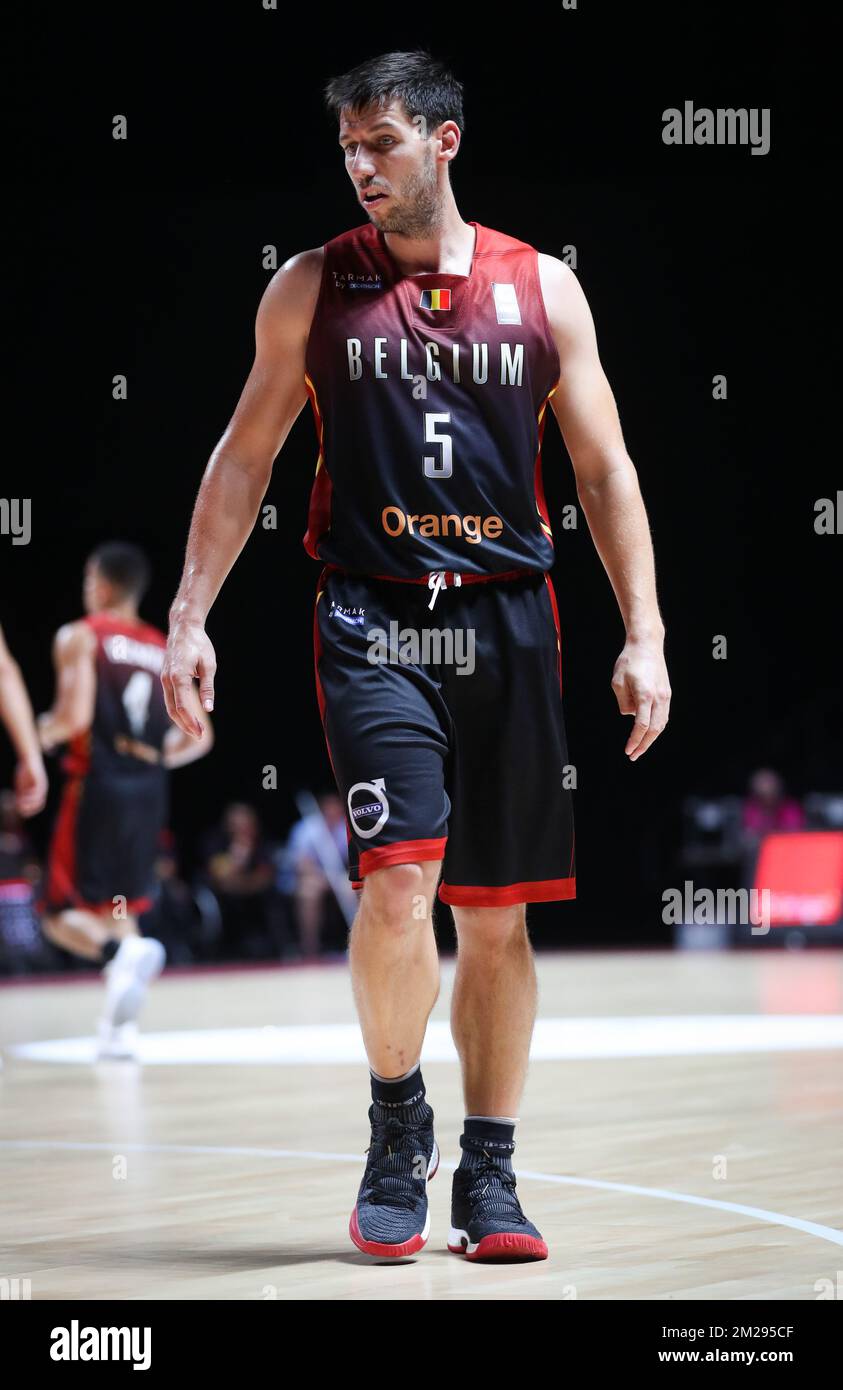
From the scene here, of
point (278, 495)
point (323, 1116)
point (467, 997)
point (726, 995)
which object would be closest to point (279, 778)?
point (278, 495)

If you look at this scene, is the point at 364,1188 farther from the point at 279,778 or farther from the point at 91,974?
the point at 279,778

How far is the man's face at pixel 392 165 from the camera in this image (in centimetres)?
328

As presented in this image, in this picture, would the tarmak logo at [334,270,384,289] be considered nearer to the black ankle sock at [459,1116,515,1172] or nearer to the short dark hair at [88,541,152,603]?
the black ankle sock at [459,1116,515,1172]

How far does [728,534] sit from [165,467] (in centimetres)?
504

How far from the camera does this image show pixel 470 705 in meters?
3.31

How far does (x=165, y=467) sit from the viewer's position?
1670cm

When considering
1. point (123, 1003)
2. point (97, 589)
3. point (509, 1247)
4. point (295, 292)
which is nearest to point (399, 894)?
point (509, 1247)

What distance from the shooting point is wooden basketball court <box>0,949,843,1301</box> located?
2.98 m

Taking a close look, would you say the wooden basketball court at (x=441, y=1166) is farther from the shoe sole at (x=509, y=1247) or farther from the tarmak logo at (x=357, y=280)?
the tarmak logo at (x=357, y=280)

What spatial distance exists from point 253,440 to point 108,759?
4681mm

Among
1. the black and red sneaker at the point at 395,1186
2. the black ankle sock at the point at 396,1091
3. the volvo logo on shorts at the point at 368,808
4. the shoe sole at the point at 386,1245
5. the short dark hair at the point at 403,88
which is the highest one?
the short dark hair at the point at 403,88

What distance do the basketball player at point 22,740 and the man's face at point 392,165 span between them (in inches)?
124

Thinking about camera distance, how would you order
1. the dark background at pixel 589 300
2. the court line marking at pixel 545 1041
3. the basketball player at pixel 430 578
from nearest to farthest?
the basketball player at pixel 430 578 → the court line marking at pixel 545 1041 → the dark background at pixel 589 300
